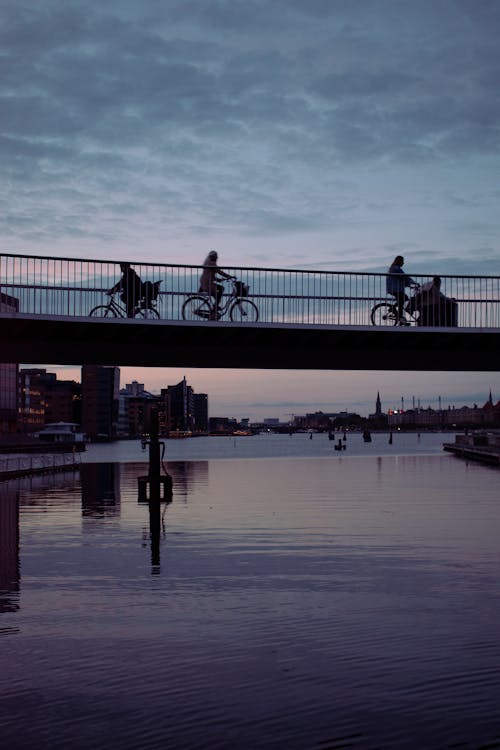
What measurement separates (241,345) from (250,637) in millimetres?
23217

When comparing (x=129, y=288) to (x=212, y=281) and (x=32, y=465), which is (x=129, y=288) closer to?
(x=212, y=281)

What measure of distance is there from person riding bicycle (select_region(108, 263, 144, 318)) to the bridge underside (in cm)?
95

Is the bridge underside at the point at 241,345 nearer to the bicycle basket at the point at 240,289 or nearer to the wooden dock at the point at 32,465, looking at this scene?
the bicycle basket at the point at 240,289

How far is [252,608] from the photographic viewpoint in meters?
14.9

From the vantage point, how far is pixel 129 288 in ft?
111

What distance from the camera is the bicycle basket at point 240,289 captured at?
35.0 meters

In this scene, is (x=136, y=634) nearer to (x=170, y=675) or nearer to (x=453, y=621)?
(x=170, y=675)

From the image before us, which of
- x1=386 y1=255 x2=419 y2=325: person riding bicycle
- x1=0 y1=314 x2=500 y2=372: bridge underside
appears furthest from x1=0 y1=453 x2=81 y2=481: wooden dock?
x1=386 y1=255 x2=419 y2=325: person riding bicycle

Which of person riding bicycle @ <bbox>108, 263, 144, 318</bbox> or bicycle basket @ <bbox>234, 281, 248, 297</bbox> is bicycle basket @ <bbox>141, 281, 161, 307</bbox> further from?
bicycle basket @ <bbox>234, 281, 248, 297</bbox>

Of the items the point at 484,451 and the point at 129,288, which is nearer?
the point at 129,288

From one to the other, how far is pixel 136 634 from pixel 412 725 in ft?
16.2

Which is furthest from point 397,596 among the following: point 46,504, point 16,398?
point 16,398

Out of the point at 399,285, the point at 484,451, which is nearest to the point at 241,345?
the point at 399,285

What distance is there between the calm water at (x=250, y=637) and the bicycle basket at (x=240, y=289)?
10127 mm
